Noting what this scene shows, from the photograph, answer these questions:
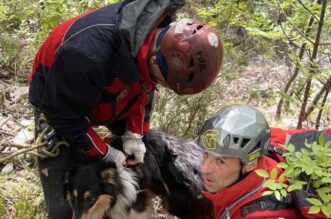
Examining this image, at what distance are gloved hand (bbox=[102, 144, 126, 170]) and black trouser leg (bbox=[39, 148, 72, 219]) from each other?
34 cm

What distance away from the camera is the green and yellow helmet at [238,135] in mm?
2590

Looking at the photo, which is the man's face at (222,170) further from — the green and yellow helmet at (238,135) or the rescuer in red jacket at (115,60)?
the rescuer in red jacket at (115,60)

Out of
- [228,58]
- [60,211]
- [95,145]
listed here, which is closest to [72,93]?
[95,145]

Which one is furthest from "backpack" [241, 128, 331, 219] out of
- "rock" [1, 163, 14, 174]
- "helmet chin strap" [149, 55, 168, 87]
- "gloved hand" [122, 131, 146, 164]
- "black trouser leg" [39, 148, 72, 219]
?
"rock" [1, 163, 14, 174]

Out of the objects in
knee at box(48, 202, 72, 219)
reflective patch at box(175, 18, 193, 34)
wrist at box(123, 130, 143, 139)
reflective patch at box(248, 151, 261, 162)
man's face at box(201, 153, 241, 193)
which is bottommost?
knee at box(48, 202, 72, 219)

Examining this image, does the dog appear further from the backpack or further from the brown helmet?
the brown helmet

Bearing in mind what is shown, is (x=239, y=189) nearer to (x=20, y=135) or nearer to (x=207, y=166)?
(x=207, y=166)

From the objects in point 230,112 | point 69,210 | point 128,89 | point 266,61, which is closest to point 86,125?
point 128,89

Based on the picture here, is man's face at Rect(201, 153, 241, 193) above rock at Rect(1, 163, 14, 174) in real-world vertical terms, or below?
above

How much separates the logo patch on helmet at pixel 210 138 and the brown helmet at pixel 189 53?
0.36 metres

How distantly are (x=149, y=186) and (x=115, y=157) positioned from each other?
0.68 metres

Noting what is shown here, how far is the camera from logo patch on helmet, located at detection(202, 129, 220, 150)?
2624 mm

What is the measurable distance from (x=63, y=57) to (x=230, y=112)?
1.16 metres

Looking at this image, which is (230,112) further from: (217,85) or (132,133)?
(217,85)
